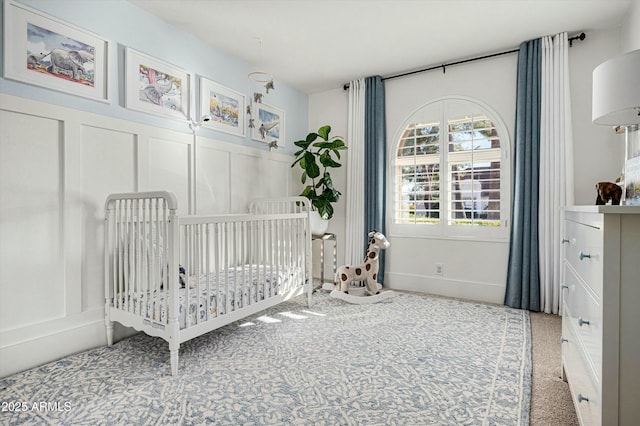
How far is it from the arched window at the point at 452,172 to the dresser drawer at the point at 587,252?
1743mm

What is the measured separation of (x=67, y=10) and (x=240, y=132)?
1583mm

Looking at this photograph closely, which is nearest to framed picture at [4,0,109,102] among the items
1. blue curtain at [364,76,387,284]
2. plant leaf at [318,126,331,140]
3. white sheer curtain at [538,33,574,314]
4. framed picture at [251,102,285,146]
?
framed picture at [251,102,285,146]

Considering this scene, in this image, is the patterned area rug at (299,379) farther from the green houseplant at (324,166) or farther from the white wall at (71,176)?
the green houseplant at (324,166)

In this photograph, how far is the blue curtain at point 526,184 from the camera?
299cm

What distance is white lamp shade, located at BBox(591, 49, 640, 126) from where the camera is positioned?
1206 mm

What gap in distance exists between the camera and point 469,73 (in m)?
3.39

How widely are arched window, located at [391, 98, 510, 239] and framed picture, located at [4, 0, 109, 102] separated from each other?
2885 mm

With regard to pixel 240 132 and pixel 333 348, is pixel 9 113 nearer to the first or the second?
pixel 240 132

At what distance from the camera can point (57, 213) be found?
2037 millimetres

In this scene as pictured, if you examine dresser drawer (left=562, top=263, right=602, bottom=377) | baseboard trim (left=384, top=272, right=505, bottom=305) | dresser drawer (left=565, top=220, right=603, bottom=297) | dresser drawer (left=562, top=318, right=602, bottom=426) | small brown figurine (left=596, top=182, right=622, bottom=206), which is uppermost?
small brown figurine (left=596, top=182, right=622, bottom=206)

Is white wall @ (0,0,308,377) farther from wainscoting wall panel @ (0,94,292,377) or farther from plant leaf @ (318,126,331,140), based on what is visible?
plant leaf @ (318,126,331,140)

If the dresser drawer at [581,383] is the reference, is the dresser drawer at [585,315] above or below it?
above

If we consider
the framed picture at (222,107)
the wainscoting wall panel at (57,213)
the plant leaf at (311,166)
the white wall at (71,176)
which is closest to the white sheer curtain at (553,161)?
the plant leaf at (311,166)

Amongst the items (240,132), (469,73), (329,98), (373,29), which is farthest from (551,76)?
(240,132)
